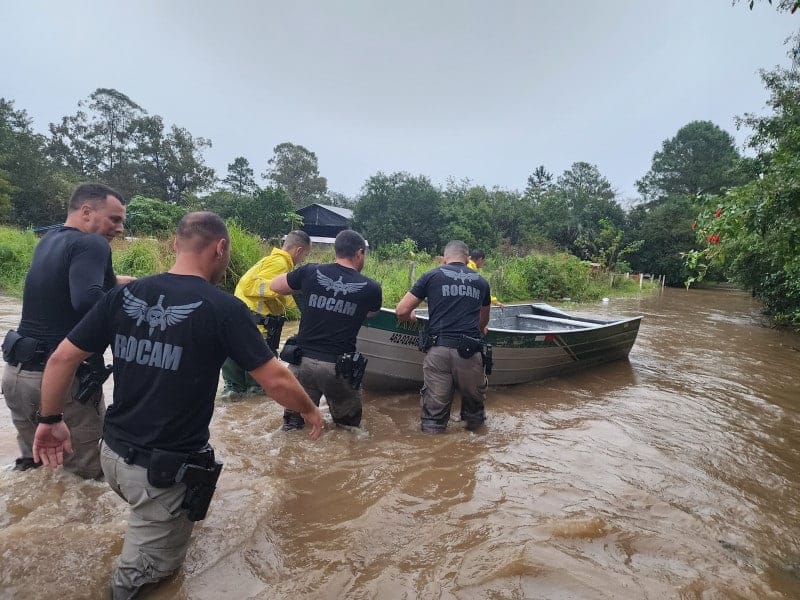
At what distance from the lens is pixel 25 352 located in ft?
7.89

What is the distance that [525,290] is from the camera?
18297 millimetres

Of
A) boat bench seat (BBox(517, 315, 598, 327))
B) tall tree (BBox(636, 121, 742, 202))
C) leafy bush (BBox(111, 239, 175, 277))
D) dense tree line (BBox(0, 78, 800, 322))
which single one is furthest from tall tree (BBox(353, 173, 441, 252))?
tall tree (BBox(636, 121, 742, 202))

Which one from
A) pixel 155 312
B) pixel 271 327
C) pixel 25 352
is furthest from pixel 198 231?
pixel 271 327

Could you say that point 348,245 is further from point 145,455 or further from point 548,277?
point 548,277

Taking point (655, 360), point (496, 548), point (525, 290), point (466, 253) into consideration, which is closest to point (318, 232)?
point (525, 290)

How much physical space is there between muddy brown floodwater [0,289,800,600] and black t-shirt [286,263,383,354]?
2.71ft

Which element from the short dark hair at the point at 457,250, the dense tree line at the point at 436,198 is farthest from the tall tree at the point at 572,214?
the short dark hair at the point at 457,250

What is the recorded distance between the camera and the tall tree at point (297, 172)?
50.4m

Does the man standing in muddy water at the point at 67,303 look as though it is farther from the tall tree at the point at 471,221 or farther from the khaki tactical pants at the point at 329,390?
the tall tree at the point at 471,221

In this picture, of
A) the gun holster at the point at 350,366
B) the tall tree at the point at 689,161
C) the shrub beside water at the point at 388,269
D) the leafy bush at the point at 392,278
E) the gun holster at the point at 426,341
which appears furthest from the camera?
the tall tree at the point at 689,161

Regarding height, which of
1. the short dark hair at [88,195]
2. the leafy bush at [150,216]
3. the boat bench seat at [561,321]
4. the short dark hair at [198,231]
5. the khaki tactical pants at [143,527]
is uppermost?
the leafy bush at [150,216]

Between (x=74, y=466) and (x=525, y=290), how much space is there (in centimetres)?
1711

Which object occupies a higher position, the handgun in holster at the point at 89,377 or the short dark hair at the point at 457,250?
the short dark hair at the point at 457,250

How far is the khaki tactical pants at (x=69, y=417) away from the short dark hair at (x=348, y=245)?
1890mm
